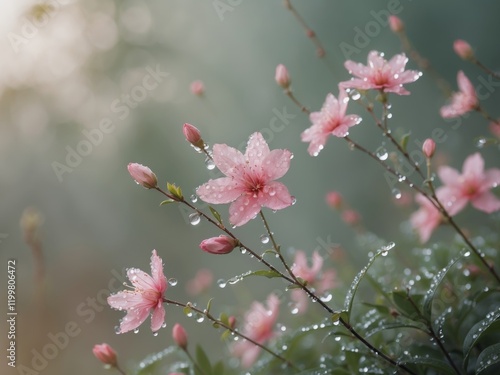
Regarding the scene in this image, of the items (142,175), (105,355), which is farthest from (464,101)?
(105,355)

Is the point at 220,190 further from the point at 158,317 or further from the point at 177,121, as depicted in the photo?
the point at 177,121

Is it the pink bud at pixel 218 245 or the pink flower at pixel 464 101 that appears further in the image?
the pink flower at pixel 464 101

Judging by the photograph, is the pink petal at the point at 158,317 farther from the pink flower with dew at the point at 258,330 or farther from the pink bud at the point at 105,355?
the pink flower with dew at the point at 258,330

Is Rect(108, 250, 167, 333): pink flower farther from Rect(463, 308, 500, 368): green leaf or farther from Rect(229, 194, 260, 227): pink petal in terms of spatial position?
Rect(463, 308, 500, 368): green leaf

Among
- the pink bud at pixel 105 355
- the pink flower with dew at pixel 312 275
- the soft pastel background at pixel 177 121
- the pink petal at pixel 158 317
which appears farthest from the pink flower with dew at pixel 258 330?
the soft pastel background at pixel 177 121

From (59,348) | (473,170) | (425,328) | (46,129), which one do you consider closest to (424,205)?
(473,170)

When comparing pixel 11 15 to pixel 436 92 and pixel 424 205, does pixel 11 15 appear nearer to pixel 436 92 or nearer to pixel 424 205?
pixel 424 205

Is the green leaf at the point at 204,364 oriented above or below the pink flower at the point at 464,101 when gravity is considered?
below
